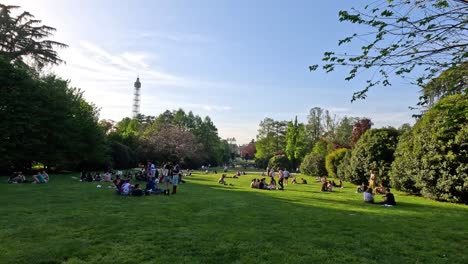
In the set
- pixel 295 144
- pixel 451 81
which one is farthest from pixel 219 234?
pixel 295 144

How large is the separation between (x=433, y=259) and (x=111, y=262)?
6442 millimetres

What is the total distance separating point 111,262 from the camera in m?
6.13

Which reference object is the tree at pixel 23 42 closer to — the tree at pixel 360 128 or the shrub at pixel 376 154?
the shrub at pixel 376 154

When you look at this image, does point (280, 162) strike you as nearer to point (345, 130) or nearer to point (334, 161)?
point (345, 130)

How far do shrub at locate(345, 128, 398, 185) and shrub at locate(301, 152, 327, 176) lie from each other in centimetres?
1519

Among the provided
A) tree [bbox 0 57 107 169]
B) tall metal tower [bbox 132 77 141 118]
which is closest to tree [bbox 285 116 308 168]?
tree [bbox 0 57 107 169]

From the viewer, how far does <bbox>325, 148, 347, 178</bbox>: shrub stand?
126ft

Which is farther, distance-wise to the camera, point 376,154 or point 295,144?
point 295,144

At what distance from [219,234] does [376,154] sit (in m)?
21.4

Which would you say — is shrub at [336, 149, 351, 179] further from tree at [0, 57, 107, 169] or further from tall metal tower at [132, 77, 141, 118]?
tall metal tower at [132, 77, 141, 118]

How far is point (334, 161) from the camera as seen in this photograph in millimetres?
39156

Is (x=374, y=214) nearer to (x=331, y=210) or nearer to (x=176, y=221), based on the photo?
(x=331, y=210)

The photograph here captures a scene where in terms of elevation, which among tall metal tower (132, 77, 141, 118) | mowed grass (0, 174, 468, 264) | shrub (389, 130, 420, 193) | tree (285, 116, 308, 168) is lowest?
mowed grass (0, 174, 468, 264)

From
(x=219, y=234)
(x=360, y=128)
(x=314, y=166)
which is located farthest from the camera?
(x=360, y=128)
